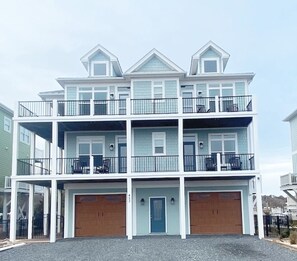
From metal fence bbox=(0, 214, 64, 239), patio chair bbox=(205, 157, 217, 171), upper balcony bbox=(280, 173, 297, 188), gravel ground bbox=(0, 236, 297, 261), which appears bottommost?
gravel ground bbox=(0, 236, 297, 261)

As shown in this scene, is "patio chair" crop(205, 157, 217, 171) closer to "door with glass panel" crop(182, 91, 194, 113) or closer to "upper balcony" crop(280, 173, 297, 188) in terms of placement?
"door with glass panel" crop(182, 91, 194, 113)

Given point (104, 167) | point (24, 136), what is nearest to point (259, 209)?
point (104, 167)

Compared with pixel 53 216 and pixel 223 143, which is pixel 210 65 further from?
pixel 53 216

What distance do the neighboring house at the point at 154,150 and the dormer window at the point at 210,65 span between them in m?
0.35

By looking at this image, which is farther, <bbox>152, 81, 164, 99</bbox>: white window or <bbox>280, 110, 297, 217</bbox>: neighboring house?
<bbox>280, 110, 297, 217</bbox>: neighboring house

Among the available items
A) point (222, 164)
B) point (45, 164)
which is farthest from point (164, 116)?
point (45, 164)

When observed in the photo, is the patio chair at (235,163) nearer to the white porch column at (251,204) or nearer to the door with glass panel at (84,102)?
the white porch column at (251,204)

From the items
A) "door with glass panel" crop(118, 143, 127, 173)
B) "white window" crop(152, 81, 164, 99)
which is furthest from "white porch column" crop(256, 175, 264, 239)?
"door with glass panel" crop(118, 143, 127, 173)

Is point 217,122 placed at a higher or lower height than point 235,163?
higher

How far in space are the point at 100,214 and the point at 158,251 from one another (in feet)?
26.9

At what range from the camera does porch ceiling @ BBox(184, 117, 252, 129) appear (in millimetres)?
21919

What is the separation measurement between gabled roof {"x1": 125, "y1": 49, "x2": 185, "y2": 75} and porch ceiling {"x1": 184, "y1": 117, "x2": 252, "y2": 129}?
9.65 ft

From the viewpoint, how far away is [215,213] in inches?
908

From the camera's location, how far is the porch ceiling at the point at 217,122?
21.9 metres
